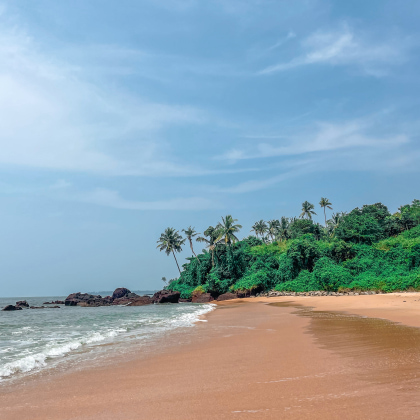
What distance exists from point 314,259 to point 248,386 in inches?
1652

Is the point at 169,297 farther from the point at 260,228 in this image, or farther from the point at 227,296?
the point at 260,228

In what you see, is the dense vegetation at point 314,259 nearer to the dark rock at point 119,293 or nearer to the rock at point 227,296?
the rock at point 227,296

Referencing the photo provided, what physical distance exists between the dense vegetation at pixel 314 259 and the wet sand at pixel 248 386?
28.6 m

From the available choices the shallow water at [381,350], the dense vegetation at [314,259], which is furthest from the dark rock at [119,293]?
the shallow water at [381,350]

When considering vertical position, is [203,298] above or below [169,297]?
below

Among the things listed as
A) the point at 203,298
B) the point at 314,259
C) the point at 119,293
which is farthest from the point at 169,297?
the point at 119,293

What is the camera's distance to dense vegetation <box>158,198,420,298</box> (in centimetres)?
3744

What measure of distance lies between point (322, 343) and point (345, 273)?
Answer: 3179 centimetres

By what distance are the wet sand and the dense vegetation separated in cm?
2859

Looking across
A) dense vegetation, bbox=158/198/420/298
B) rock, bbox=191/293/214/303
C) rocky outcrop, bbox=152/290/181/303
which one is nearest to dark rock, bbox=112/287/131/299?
dense vegetation, bbox=158/198/420/298

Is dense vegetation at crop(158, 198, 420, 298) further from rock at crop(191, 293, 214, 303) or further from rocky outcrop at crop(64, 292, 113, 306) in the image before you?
rocky outcrop at crop(64, 292, 113, 306)

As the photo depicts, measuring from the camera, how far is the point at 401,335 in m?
9.66

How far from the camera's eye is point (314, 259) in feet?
148

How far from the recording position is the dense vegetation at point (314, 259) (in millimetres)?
37438
